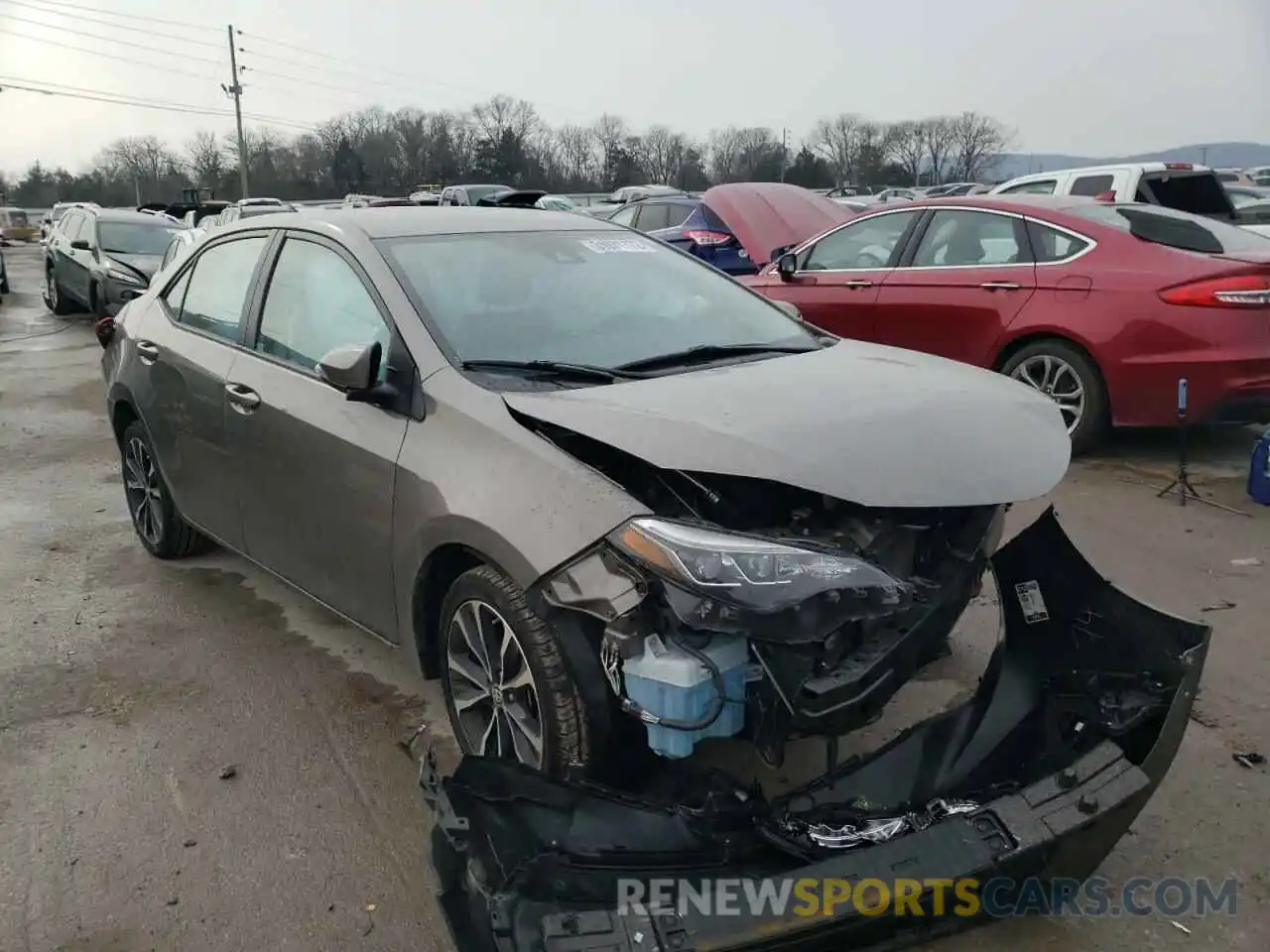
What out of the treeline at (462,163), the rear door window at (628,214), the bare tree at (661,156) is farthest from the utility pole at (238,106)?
the rear door window at (628,214)

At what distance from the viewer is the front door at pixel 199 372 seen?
413 cm

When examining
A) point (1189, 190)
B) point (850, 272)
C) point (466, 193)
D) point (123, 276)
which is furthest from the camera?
point (466, 193)

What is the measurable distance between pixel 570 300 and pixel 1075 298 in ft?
13.2

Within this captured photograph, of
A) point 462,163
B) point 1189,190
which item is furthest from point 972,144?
point 1189,190

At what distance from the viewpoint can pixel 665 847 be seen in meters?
2.29

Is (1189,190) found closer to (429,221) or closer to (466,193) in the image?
(429,221)

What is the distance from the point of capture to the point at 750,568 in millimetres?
2299

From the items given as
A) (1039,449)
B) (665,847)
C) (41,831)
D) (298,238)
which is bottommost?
(41,831)

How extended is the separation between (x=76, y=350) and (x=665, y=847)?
13209 mm

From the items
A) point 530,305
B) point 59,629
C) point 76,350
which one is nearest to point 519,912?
point 530,305

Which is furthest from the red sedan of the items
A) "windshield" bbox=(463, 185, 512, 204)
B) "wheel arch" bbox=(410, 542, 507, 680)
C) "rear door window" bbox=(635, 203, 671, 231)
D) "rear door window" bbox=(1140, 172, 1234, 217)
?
"windshield" bbox=(463, 185, 512, 204)

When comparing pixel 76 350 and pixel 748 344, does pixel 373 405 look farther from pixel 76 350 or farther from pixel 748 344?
pixel 76 350

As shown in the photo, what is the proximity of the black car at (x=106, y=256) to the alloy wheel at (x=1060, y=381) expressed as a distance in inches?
455

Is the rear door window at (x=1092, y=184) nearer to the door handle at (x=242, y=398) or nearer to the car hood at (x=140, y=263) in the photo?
the door handle at (x=242, y=398)
